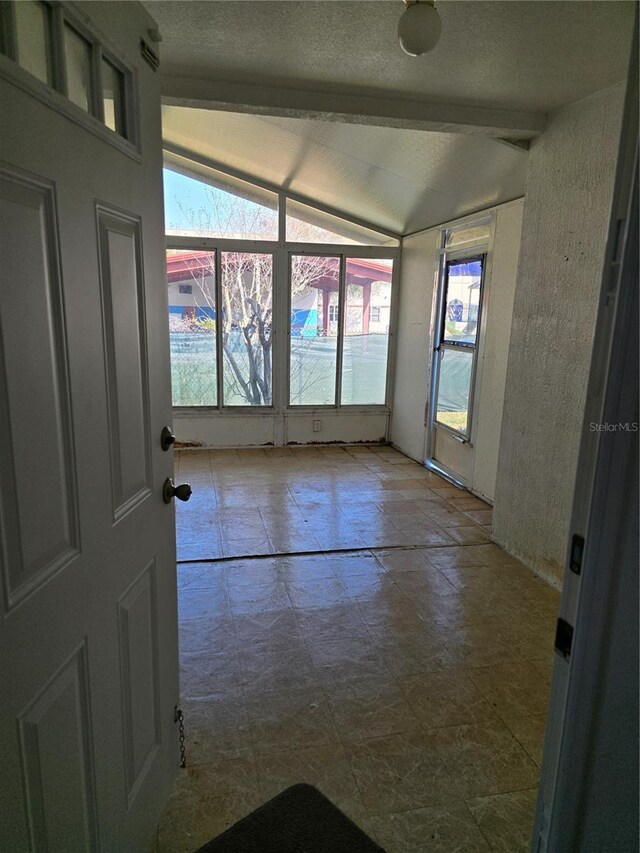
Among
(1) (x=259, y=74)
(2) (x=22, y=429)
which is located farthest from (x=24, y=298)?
(1) (x=259, y=74)

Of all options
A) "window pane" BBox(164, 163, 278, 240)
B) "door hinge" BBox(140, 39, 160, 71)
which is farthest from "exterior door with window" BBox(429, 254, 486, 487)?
"door hinge" BBox(140, 39, 160, 71)

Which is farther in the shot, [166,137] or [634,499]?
[166,137]

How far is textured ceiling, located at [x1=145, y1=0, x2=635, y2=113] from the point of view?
1.88 m

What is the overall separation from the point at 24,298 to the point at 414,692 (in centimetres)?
199

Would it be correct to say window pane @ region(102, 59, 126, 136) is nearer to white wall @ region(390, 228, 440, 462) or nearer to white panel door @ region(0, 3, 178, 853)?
white panel door @ region(0, 3, 178, 853)

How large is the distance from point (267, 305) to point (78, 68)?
4.73m

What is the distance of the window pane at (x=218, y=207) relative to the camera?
5.27 m

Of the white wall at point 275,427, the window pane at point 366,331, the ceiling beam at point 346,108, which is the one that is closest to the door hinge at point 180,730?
the ceiling beam at point 346,108

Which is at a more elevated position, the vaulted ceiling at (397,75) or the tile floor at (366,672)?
the vaulted ceiling at (397,75)

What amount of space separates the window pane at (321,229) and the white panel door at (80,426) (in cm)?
446

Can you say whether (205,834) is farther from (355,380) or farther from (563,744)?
(355,380)

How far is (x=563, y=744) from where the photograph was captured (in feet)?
2.78

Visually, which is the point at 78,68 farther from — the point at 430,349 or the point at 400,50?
the point at 430,349

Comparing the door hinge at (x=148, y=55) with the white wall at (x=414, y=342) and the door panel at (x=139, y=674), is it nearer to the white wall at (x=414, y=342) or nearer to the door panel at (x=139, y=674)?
the door panel at (x=139, y=674)
